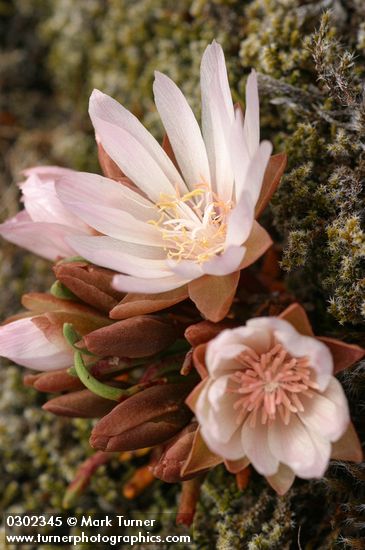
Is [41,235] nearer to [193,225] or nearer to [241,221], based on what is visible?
[193,225]

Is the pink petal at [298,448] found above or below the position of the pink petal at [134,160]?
below

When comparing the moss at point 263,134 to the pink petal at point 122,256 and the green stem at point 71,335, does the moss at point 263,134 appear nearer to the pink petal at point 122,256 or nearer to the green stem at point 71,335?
the pink petal at point 122,256

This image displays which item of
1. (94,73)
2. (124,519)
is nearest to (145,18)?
(94,73)

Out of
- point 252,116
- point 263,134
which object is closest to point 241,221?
point 252,116

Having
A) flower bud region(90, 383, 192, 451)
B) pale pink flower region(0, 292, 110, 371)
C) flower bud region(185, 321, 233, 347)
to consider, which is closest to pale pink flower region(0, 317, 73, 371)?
pale pink flower region(0, 292, 110, 371)

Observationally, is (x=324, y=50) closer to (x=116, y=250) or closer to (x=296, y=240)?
(x=296, y=240)

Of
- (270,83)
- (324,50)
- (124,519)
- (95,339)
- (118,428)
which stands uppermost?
(324,50)

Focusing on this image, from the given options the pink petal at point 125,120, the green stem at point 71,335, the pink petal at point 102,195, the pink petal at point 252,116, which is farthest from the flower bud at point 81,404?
the pink petal at point 252,116
